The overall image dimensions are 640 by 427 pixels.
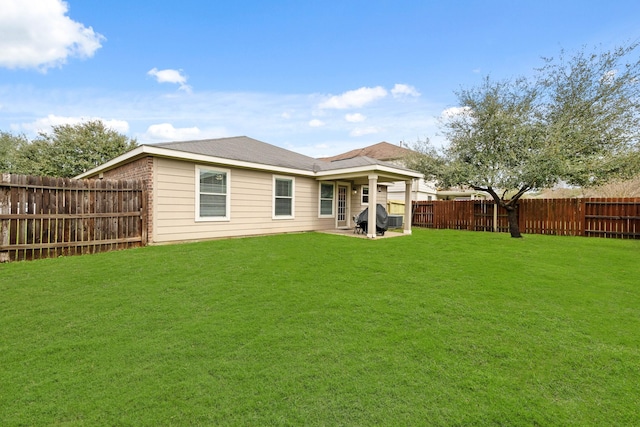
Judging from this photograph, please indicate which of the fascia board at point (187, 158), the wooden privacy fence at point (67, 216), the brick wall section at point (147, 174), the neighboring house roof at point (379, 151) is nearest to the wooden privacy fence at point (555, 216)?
the fascia board at point (187, 158)

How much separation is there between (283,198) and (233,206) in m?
2.03

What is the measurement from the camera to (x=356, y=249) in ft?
24.2

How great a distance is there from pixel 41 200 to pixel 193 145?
12.1 ft

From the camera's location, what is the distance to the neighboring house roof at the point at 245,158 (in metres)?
7.66

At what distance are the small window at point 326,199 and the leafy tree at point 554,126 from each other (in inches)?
183

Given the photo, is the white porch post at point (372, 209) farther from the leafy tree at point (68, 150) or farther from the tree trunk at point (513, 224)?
the leafy tree at point (68, 150)

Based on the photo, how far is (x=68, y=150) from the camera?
22062mm

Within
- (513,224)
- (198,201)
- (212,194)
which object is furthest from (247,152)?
(513,224)

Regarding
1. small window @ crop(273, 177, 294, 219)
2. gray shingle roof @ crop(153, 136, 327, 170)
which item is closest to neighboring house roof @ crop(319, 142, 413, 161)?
gray shingle roof @ crop(153, 136, 327, 170)

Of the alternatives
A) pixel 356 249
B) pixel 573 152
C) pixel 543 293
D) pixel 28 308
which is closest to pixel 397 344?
pixel 543 293

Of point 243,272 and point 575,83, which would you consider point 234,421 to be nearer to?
point 243,272

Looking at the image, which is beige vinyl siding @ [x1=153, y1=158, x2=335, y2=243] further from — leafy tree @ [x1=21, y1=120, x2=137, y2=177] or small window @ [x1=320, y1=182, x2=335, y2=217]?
leafy tree @ [x1=21, y1=120, x2=137, y2=177]

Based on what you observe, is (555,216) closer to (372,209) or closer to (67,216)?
(372,209)

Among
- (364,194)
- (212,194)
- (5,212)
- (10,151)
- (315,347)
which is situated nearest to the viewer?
(315,347)
